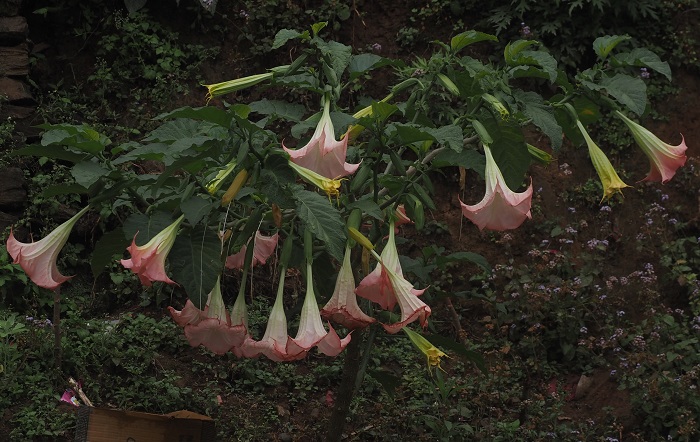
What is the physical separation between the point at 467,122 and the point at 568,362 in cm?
218

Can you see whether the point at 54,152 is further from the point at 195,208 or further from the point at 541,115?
the point at 541,115

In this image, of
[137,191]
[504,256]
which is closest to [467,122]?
[137,191]

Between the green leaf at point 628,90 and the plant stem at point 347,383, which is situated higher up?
the green leaf at point 628,90

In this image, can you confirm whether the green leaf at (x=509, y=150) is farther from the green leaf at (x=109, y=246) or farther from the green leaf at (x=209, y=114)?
the green leaf at (x=109, y=246)

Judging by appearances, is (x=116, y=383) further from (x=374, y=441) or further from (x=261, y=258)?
(x=261, y=258)

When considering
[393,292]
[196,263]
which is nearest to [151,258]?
[196,263]

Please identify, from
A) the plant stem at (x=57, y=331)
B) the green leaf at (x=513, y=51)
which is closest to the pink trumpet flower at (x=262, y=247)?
the green leaf at (x=513, y=51)

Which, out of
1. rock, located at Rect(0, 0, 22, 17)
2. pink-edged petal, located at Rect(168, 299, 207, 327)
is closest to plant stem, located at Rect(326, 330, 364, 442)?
pink-edged petal, located at Rect(168, 299, 207, 327)

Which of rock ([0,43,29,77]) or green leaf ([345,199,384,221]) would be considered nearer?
green leaf ([345,199,384,221])

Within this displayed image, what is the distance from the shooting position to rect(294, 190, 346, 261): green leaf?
214 cm

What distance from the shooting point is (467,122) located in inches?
102

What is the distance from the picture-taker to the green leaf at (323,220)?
214cm

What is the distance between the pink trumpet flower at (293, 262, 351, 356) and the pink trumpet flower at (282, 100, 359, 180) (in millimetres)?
329

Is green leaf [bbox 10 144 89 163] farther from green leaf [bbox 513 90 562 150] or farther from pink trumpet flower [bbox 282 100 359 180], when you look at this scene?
green leaf [bbox 513 90 562 150]
